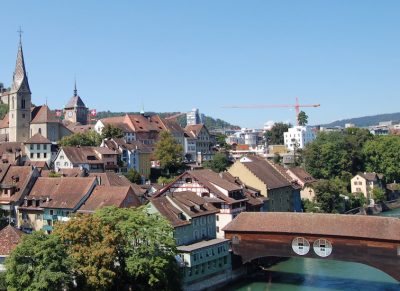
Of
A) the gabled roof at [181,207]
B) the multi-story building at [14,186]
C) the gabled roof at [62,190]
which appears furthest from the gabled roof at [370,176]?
the multi-story building at [14,186]

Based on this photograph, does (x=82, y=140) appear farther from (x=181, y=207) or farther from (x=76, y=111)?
(x=76, y=111)

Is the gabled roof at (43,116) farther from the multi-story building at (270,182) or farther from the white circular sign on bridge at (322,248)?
the white circular sign on bridge at (322,248)

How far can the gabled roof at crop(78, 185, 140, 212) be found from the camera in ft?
133

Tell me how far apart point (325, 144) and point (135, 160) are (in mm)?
29054

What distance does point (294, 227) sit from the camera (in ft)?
128

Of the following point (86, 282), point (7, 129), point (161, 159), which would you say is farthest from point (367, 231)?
point (7, 129)

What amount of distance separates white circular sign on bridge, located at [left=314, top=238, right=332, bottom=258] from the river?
2072 millimetres

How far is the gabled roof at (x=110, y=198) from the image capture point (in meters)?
40.4

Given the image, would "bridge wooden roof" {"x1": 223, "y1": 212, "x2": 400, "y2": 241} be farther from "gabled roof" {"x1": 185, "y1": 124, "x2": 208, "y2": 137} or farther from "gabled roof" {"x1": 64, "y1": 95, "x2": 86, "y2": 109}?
"gabled roof" {"x1": 64, "y1": 95, "x2": 86, "y2": 109}

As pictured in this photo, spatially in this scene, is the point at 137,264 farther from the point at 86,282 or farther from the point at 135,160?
the point at 135,160

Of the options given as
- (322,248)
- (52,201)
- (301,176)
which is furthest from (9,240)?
(301,176)

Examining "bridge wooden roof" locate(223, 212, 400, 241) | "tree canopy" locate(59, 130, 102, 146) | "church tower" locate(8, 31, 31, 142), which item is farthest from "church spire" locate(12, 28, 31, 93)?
"bridge wooden roof" locate(223, 212, 400, 241)

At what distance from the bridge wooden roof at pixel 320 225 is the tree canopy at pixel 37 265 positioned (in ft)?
53.4

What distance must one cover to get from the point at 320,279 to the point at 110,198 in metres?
15.6
